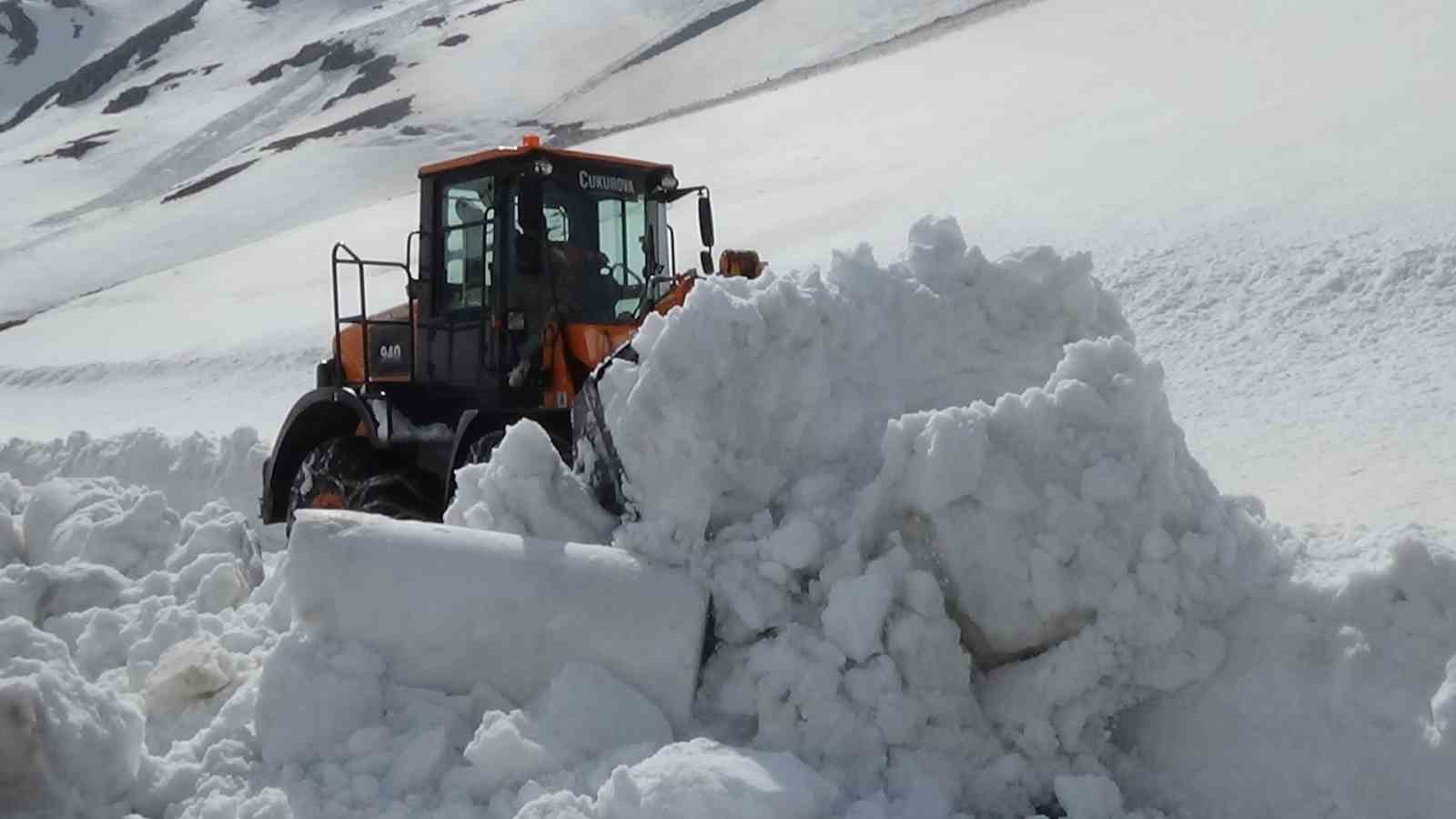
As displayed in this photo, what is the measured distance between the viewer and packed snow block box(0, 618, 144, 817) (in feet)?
10.6

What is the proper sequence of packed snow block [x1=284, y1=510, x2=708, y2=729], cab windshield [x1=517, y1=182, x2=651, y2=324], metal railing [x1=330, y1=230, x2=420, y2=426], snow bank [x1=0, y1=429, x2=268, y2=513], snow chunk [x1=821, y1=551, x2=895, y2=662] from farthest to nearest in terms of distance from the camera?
1. snow bank [x1=0, y1=429, x2=268, y2=513]
2. metal railing [x1=330, y1=230, x2=420, y2=426]
3. cab windshield [x1=517, y1=182, x2=651, y2=324]
4. packed snow block [x1=284, y1=510, x2=708, y2=729]
5. snow chunk [x1=821, y1=551, x2=895, y2=662]

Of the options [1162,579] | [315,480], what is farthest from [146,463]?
[1162,579]

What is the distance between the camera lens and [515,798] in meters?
3.18

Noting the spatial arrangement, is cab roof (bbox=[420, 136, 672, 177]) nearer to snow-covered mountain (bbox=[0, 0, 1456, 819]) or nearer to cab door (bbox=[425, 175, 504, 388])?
cab door (bbox=[425, 175, 504, 388])

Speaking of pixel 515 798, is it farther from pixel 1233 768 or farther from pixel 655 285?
pixel 655 285

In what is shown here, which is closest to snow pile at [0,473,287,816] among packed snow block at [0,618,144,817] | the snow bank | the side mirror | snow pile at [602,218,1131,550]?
packed snow block at [0,618,144,817]

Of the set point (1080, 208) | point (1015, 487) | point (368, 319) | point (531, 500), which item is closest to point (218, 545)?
point (531, 500)

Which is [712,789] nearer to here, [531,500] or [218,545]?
[531,500]

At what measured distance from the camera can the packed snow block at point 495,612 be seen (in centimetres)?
362

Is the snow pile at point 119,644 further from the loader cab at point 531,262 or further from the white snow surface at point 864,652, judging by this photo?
the loader cab at point 531,262

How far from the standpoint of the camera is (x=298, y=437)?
7.14 m

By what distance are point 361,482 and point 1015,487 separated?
12.7 ft

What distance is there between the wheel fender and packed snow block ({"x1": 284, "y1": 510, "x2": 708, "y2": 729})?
11.1 feet

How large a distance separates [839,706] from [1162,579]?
888mm
